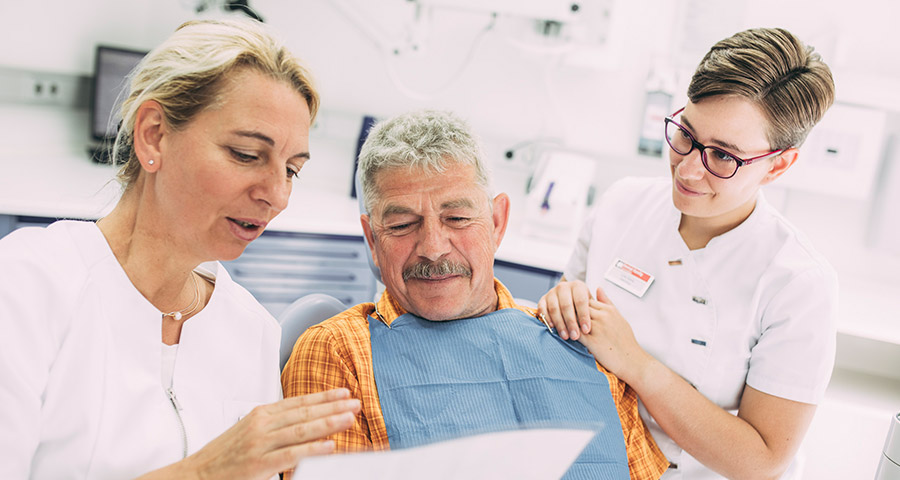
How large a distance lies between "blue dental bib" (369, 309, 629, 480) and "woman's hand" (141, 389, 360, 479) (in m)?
0.42

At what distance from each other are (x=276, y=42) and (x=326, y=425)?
2.07 ft

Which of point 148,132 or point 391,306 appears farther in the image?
point 391,306

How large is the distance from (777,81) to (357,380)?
1030 millimetres

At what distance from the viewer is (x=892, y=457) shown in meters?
1.68

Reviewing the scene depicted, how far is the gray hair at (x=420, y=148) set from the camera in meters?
1.47

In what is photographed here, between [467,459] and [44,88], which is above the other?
[44,88]

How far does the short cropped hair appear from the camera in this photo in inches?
54.6

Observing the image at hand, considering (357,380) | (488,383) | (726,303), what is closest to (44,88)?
(357,380)

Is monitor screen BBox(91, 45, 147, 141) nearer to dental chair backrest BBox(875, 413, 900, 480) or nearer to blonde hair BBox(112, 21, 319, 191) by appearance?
blonde hair BBox(112, 21, 319, 191)

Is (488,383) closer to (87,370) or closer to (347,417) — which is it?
(347,417)

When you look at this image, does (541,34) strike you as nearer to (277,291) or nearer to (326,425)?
(277,291)

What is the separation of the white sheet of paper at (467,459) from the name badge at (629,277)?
795 mm

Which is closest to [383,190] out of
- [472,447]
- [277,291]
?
[472,447]

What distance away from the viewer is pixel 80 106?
321cm
